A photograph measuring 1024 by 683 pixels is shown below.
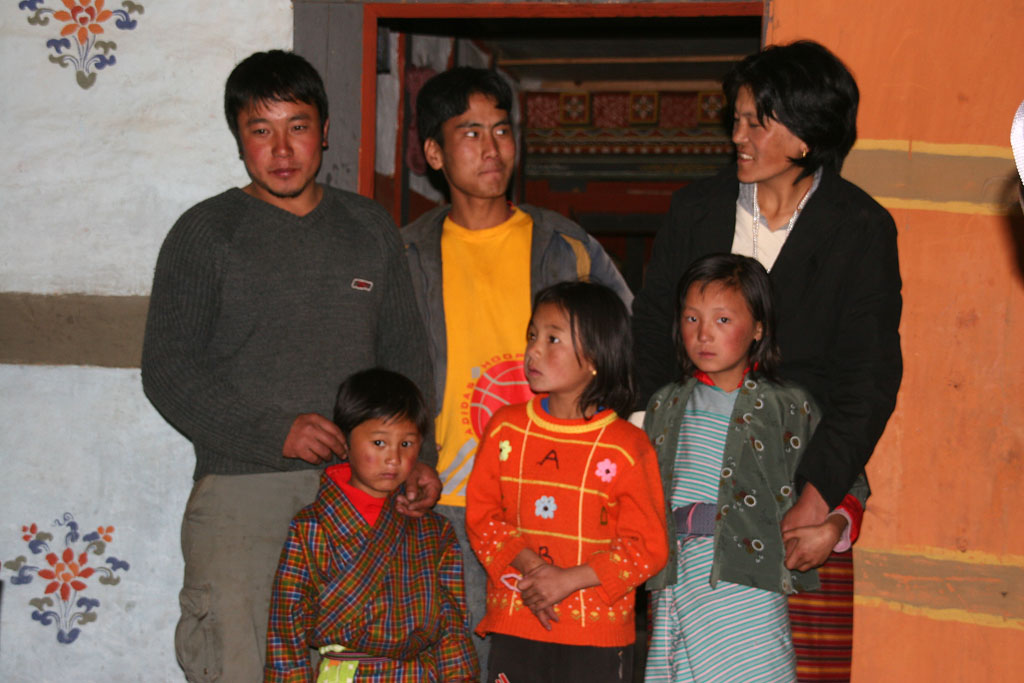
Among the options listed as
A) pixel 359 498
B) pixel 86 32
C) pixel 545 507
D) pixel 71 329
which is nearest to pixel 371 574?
pixel 359 498

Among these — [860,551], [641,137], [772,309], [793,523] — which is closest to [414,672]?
[793,523]

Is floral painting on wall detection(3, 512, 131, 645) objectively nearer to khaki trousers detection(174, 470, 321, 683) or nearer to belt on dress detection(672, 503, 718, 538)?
khaki trousers detection(174, 470, 321, 683)

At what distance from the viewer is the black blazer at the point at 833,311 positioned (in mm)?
2225

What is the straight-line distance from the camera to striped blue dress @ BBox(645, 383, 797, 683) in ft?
7.09

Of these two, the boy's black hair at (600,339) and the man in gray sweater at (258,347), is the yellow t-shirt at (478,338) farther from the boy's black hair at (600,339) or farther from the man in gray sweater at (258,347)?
the boy's black hair at (600,339)

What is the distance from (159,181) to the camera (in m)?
3.29

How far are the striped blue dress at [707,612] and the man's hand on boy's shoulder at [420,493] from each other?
60 cm

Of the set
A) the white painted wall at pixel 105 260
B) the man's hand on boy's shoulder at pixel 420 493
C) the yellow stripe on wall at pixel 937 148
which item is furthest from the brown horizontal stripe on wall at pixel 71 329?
the yellow stripe on wall at pixel 937 148

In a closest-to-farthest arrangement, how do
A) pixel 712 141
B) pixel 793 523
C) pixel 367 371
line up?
pixel 793 523
pixel 367 371
pixel 712 141

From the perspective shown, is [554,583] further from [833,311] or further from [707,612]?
[833,311]

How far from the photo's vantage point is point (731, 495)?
223 cm

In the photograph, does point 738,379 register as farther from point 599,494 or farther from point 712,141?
point 712,141

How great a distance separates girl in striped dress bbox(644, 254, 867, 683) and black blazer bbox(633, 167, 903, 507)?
74mm

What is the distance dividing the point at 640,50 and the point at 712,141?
1.62m
